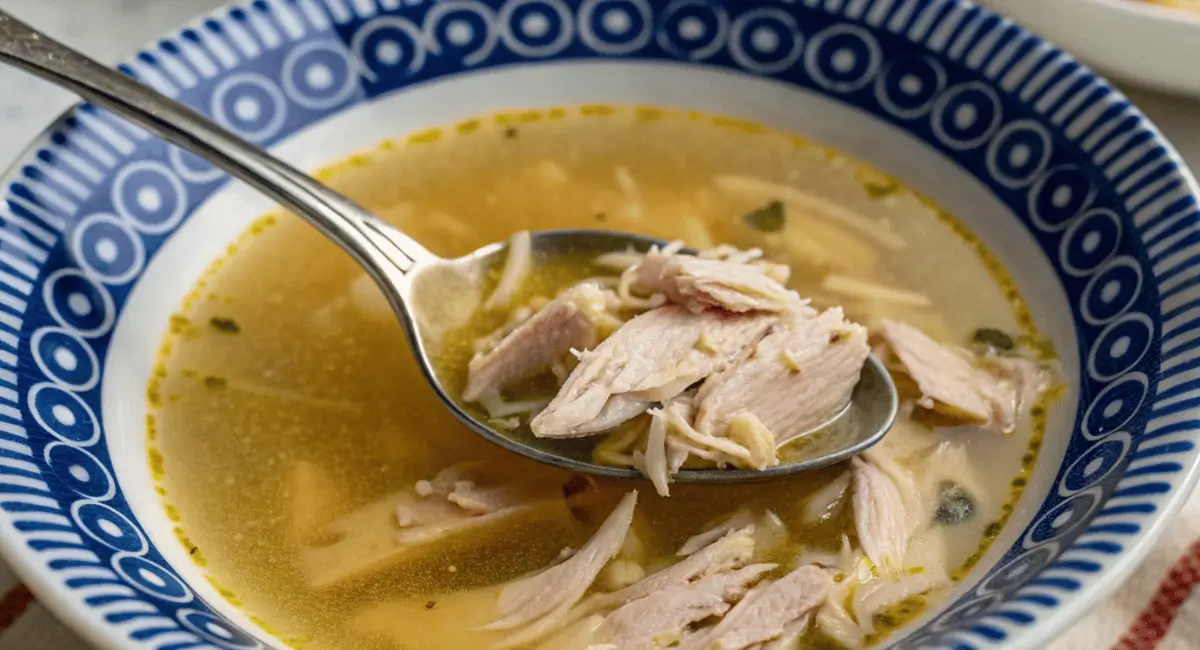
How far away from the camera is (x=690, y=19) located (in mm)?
2453

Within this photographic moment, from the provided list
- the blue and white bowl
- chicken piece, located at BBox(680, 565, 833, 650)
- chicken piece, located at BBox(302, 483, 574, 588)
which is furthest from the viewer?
chicken piece, located at BBox(302, 483, 574, 588)

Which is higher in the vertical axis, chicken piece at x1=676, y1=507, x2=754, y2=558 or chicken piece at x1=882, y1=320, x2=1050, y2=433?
chicken piece at x1=882, y1=320, x2=1050, y2=433

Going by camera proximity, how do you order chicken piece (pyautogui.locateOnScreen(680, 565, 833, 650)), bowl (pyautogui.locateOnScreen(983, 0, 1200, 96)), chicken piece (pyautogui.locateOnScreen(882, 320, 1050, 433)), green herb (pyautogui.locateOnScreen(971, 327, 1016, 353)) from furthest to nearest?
bowl (pyautogui.locateOnScreen(983, 0, 1200, 96)) → green herb (pyautogui.locateOnScreen(971, 327, 1016, 353)) → chicken piece (pyautogui.locateOnScreen(882, 320, 1050, 433)) → chicken piece (pyautogui.locateOnScreen(680, 565, 833, 650))

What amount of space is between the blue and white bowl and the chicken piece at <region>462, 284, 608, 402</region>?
54 cm

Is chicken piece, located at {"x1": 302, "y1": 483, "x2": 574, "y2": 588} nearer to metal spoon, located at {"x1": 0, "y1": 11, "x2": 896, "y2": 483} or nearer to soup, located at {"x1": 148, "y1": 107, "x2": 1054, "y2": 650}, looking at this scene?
soup, located at {"x1": 148, "y1": 107, "x2": 1054, "y2": 650}

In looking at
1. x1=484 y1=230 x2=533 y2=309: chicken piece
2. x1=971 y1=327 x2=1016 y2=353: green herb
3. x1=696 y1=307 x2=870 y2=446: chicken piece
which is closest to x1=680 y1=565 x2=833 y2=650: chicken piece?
x1=696 y1=307 x2=870 y2=446: chicken piece

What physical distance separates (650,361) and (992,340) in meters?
0.71

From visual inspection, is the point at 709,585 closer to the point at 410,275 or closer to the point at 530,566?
the point at 530,566

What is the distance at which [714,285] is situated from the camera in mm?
1779

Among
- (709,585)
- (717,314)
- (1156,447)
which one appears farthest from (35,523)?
(1156,447)

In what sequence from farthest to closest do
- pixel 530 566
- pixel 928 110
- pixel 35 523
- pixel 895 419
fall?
1. pixel 928 110
2. pixel 895 419
3. pixel 530 566
4. pixel 35 523

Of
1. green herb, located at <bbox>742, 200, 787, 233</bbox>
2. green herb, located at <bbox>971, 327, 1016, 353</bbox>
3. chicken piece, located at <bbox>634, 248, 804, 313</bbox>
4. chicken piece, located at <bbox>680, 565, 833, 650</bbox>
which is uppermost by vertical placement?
green herb, located at <bbox>742, 200, 787, 233</bbox>

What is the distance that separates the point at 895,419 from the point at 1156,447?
483 mm

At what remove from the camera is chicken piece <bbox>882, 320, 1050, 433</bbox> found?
6.02ft
